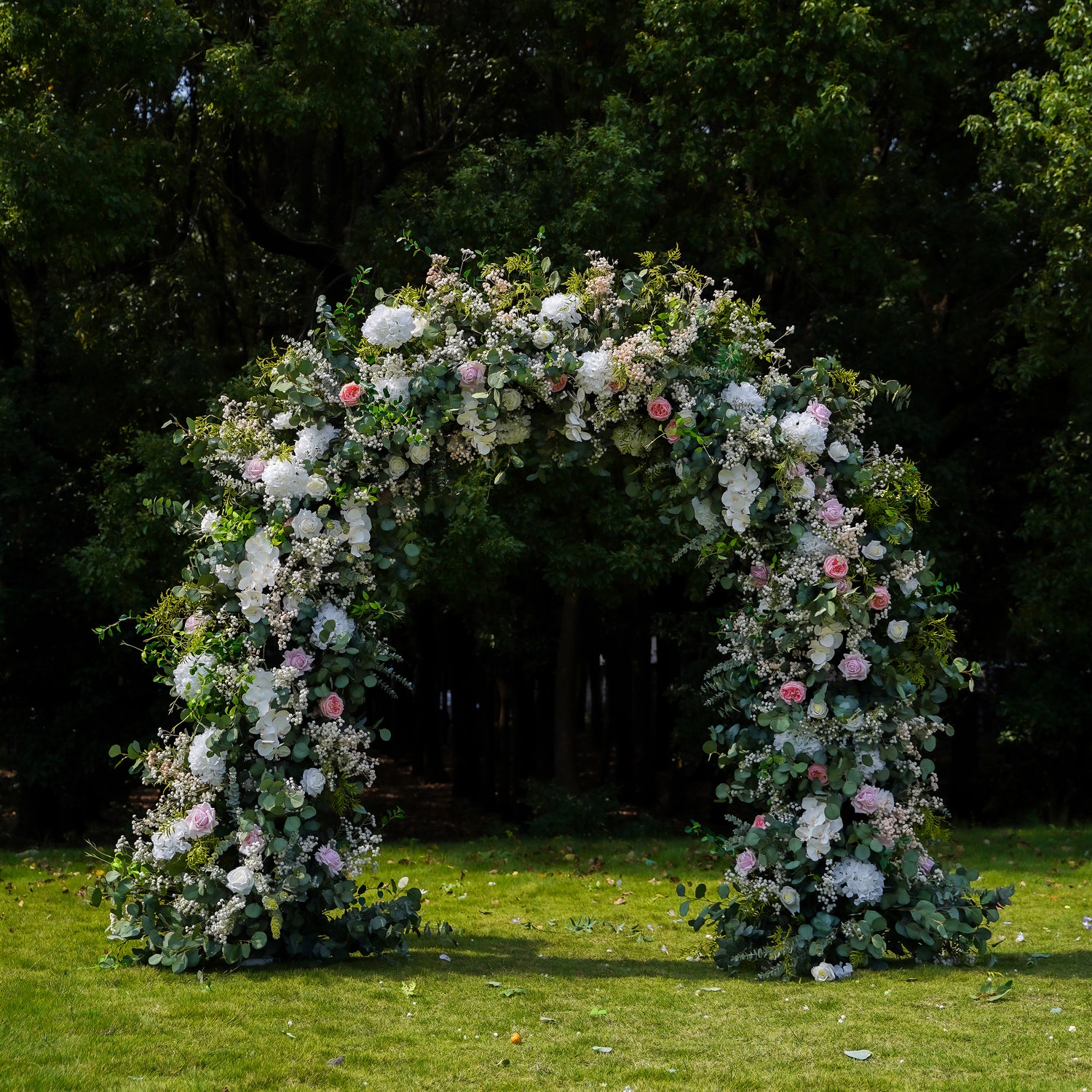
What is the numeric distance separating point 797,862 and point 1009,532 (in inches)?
488

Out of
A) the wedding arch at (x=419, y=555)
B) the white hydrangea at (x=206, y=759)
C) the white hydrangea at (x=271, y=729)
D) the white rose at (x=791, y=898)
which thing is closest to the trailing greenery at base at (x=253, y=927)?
the wedding arch at (x=419, y=555)

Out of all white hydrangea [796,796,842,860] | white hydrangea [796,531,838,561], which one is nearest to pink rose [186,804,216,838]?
white hydrangea [796,796,842,860]

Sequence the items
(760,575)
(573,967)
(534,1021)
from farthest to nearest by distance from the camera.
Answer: (573,967), (760,575), (534,1021)

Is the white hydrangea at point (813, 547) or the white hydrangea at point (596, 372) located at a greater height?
the white hydrangea at point (596, 372)

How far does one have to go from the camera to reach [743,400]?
6059 millimetres

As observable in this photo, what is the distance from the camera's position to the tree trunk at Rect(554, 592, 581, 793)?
50.2 feet

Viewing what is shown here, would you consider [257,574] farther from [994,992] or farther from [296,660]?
[994,992]

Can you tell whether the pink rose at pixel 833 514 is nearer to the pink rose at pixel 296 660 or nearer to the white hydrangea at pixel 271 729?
the pink rose at pixel 296 660

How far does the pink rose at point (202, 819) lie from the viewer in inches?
227

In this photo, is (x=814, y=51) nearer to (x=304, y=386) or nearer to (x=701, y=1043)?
(x=304, y=386)

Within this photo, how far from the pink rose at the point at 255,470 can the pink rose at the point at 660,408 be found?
6.47 ft

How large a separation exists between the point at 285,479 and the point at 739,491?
2267 mm

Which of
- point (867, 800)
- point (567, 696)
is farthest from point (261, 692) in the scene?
point (567, 696)

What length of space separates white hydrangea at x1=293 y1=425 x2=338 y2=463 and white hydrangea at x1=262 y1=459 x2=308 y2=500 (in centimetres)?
2
